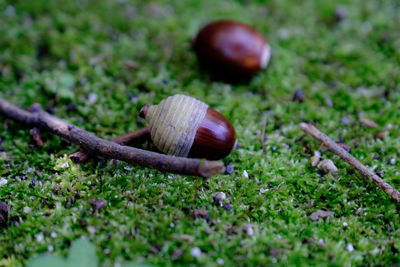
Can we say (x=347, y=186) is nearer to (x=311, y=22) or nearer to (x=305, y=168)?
(x=305, y=168)

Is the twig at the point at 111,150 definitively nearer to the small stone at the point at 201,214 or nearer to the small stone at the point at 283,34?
the small stone at the point at 201,214

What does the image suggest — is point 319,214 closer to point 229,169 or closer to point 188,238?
point 229,169

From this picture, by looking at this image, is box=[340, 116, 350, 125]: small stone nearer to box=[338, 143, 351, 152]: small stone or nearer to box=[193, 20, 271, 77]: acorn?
box=[338, 143, 351, 152]: small stone

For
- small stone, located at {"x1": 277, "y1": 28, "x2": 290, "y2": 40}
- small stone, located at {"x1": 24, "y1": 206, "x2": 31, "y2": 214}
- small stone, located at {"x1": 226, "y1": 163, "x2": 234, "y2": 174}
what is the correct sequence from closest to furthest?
small stone, located at {"x1": 24, "y1": 206, "x2": 31, "y2": 214} < small stone, located at {"x1": 226, "y1": 163, "x2": 234, "y2": 174} < small stone, located at {"x1": 277, "y1": 28, "x2": 290, "y2": 40}

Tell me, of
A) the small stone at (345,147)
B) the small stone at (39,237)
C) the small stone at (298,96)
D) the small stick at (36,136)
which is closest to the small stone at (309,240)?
the small stone at (345,147)

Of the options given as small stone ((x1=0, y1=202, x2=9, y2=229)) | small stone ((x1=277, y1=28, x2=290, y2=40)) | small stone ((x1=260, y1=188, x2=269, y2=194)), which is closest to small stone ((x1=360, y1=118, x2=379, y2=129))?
small stone ((x1=260, y1=188, x2=269, y2=194))

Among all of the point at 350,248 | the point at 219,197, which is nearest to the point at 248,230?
the point at 219,197

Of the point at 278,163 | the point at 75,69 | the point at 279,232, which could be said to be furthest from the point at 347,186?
the point at 75,69
